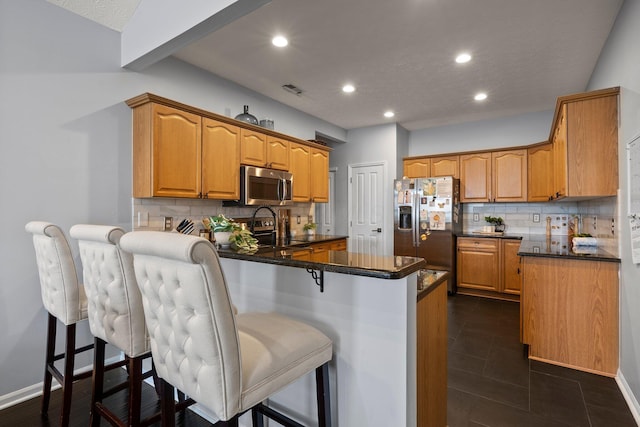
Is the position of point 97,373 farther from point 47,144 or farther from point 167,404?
point 47,144

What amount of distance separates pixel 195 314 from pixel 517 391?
233 centimetres

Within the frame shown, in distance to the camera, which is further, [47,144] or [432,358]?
[47,144]

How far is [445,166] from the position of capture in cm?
524

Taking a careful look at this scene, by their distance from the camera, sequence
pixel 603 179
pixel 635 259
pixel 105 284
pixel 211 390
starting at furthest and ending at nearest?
pixel 603 179, pixel 635 259, pixel 105 284, pixel 211 390

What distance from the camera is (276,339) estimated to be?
1.25 meters

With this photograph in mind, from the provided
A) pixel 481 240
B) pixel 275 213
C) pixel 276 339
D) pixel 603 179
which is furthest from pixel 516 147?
pixel 276 339

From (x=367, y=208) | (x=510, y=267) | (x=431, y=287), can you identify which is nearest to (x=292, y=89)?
(x=367, y=208)

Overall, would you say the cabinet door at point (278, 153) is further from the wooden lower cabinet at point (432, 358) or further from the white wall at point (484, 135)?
the white wall at point (484, 135)

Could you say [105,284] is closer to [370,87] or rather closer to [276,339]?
[276,339]

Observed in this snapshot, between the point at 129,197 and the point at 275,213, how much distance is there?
5.96 feet

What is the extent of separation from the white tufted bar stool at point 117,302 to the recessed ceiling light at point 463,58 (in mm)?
3146

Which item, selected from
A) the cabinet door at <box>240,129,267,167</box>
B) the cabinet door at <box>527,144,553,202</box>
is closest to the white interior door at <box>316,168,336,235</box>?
the cabinet door at <box>240,129,267,167</box>

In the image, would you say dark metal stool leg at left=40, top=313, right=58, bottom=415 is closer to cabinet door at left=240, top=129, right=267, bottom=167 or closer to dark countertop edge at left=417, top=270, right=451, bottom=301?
cabinet door at left=240, top=129, right=267, bottom=167

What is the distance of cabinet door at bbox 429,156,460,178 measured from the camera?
5.15 metres
